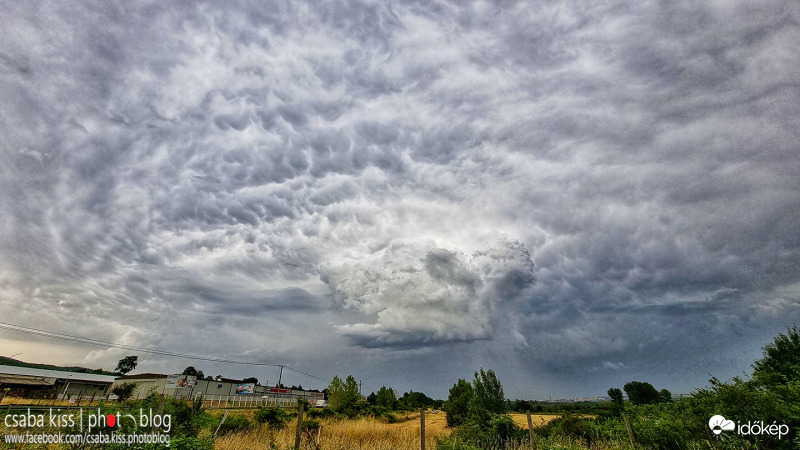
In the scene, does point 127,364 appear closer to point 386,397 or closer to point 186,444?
point 386,397

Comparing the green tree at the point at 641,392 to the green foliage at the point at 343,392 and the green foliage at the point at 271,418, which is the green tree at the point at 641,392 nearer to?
the green foliage at the point at 343,392

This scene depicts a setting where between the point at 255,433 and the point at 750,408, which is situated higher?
the point at 750,408

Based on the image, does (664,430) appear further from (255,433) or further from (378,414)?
(378,414)

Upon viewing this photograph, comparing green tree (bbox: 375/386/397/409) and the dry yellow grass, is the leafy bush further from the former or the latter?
green tree (bbox: 375/386/397/409)

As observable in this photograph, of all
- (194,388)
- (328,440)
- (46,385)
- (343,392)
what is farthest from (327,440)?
(194,388)

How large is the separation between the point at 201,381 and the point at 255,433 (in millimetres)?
68425

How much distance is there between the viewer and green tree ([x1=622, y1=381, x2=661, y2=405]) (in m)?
70.7

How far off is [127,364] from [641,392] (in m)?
159

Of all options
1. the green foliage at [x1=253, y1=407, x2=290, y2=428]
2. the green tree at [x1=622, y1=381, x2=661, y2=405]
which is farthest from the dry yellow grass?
the green tree at [x1=622, y1=381, x2=661, y2=405]

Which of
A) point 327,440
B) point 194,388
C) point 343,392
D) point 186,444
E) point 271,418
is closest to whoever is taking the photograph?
point 186,444

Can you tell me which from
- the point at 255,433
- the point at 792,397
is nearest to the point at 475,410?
the point at 255,433

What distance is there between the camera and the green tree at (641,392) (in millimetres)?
70688

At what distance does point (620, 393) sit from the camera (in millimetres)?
72125

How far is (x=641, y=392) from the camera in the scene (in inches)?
2874
